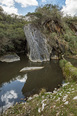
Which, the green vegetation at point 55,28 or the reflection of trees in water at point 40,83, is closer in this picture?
the reflection of trees in water at point 40,83

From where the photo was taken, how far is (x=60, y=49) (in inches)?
502

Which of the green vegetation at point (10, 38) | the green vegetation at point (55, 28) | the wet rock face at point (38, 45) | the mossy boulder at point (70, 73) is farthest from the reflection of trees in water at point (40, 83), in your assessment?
the green vegetation at point (10, 38)

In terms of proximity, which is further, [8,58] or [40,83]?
[8,58]

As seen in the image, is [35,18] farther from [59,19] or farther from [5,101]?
[5,101]

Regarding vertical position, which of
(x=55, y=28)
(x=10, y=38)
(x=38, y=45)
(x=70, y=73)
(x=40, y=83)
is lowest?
(x=40, y=83)

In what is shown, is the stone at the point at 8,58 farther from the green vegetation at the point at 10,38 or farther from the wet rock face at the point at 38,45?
the wet rock face at the point at 38,45

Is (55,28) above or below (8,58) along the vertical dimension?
above

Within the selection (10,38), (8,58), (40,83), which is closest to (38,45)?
(8,58)

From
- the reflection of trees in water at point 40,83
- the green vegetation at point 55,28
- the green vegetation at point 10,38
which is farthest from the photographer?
the green vegetation at point 10,38

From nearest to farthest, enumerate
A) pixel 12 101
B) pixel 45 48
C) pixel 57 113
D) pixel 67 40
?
pixel 57 113, pixel 12 101, pixel 45 48, pixel 67 40

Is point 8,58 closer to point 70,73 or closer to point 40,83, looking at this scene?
point 40,83

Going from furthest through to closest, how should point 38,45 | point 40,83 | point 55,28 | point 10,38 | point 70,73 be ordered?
point 10,38 < point 55,28 < point 38,45 < point 40,83 < point 70,73

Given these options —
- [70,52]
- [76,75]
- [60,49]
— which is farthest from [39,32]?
[76,75]

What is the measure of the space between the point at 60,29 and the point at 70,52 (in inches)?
168
